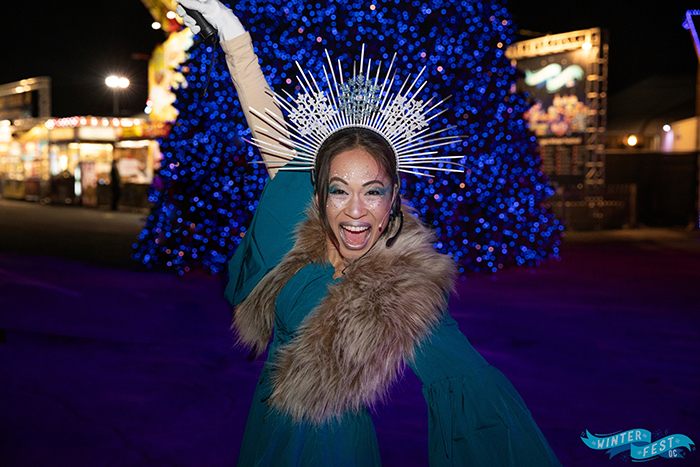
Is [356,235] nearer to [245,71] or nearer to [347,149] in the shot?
[347,149]

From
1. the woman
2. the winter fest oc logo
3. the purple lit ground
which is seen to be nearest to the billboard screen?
the purple lit ground

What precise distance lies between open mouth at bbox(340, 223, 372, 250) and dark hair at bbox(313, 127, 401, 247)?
0.06 meters

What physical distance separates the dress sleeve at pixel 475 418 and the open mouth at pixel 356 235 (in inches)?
19.4

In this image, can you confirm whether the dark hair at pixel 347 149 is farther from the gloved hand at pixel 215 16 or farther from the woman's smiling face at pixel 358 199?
the gloved hand at pixel 215 16

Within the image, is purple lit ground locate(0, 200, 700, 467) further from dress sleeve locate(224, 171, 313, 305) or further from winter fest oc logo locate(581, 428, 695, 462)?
dress sleeve locate(224, 171, 313, 305)

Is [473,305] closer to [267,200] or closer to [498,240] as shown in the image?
[498,240]

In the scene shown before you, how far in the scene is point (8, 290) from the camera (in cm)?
790

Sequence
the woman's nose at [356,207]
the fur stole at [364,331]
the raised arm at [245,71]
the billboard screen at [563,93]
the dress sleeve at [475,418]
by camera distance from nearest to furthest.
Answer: the dress sleeve at [475,418] → the fur stole at [364,331] → the woman's nose at [356,207] → the raised arm at [245,71] → the billboard screen at [563,93]

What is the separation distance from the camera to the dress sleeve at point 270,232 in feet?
6.65

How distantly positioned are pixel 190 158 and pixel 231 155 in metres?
0.67

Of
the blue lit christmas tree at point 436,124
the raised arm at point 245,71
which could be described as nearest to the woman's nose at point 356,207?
the raised arm at point 245,71

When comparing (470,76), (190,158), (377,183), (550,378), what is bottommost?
(550,378)

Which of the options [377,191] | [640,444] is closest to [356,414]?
[377,191]

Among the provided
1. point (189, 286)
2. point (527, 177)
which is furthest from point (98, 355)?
point (527, 177)
